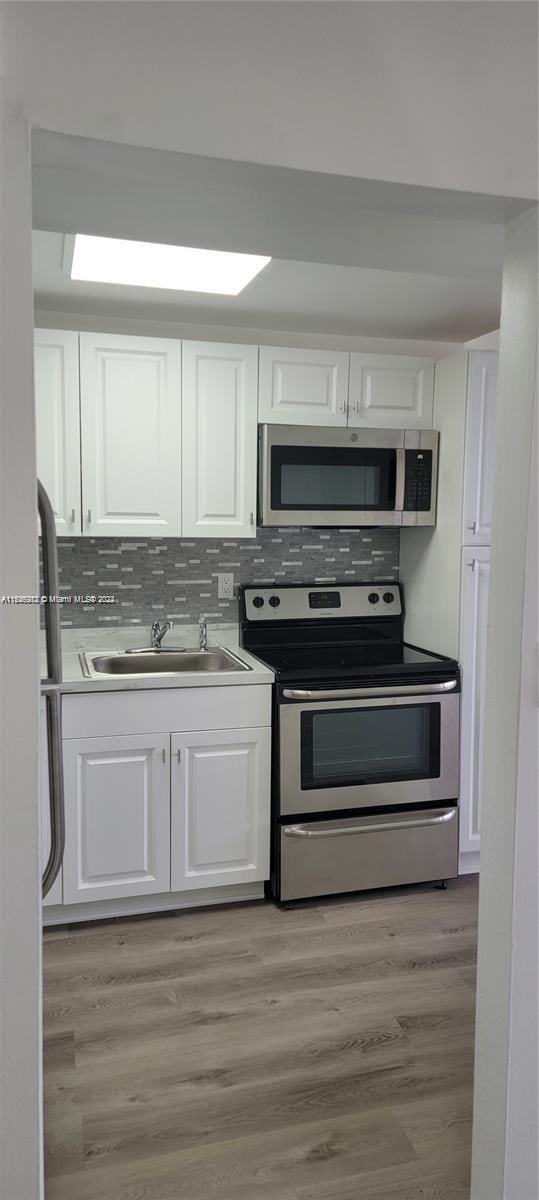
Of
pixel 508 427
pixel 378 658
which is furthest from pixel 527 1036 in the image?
pixel 378 658

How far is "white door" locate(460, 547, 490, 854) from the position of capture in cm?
326

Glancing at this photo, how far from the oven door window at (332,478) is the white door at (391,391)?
0.48 ft

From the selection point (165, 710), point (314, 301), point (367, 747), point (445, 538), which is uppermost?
point (314, 301)

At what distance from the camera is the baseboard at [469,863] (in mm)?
3416

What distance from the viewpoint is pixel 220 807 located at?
302cm

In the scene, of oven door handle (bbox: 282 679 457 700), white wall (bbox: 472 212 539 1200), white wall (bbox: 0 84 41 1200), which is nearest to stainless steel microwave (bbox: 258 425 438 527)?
oven door handle (bbox: 282 679 457 700)

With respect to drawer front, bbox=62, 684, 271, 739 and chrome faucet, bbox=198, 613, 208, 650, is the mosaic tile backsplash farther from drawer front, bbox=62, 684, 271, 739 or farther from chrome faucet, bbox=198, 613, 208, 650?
drawer front, bbox=62, 684, 271, 739

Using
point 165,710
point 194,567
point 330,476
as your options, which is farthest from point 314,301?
point 165,710

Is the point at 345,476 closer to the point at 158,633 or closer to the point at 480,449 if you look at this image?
the point at 480,449

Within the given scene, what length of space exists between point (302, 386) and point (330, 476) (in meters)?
0.36

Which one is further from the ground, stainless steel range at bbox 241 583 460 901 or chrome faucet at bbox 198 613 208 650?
chrome faucet at bbox 198 613 208 650

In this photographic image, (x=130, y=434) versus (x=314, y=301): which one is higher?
(x=314, y=301)

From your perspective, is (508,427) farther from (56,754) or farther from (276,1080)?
(276,1080)

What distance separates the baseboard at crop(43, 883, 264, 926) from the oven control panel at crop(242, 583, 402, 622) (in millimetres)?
1092
